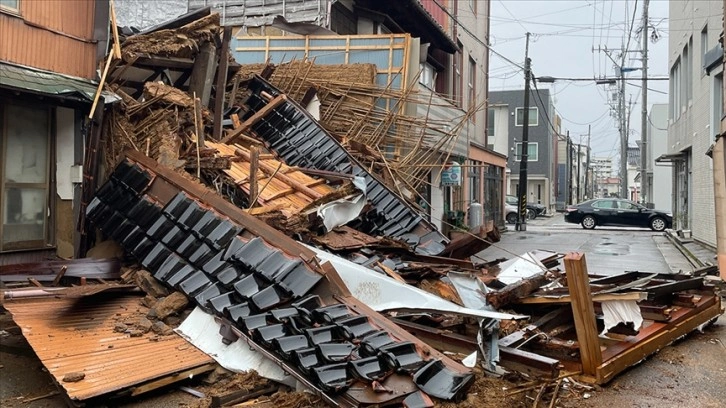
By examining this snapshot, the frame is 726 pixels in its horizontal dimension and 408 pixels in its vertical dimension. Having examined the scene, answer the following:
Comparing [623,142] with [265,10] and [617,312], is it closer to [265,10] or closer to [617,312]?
[265,10]

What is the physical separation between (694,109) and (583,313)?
16.5 meters

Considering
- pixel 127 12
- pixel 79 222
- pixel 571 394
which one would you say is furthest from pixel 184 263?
pixel 127 12

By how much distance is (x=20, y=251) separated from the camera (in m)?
7.44

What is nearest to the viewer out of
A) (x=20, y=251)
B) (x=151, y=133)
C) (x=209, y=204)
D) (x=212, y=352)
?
(x=212, y=352)

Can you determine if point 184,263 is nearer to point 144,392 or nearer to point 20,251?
point 144,392

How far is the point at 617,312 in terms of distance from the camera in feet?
17.9

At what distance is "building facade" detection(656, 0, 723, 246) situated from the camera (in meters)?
15.7

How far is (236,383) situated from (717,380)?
447 cm

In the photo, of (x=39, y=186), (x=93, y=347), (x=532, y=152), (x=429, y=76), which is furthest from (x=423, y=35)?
(x=532, y=152)

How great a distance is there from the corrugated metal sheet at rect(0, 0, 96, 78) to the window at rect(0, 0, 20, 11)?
53 mm

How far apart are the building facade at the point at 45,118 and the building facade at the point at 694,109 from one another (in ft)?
47.3

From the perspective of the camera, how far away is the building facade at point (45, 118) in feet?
23.7

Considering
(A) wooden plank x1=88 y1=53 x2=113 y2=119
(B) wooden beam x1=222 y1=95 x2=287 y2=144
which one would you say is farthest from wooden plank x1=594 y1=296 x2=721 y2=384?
(A) wooden plank x1=88 y1=53 x2=113 y2=119

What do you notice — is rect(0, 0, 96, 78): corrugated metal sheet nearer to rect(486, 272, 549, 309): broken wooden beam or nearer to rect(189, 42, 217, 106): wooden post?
rect(189, 42, 217, 106): wooden post
